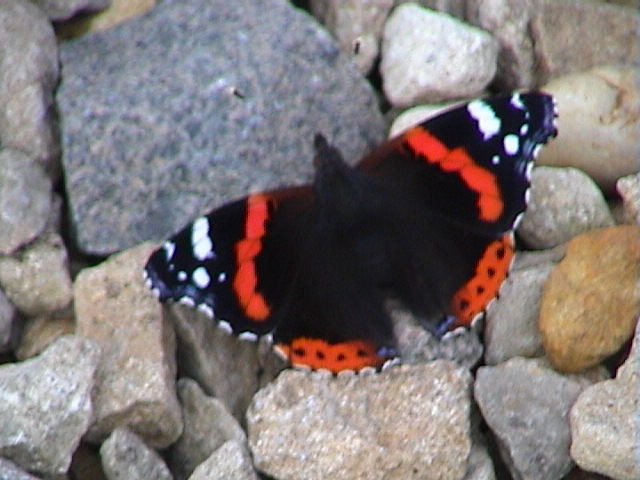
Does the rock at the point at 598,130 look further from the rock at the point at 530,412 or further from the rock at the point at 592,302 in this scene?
the rock at the point at 530,412

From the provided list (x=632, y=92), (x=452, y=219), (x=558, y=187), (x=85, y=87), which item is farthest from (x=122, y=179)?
(x=632, y=92)

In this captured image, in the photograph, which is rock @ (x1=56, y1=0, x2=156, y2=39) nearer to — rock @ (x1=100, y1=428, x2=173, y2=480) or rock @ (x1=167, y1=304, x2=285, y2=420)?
rock @ (x1=167, y1=304, x2=285, y2=420)

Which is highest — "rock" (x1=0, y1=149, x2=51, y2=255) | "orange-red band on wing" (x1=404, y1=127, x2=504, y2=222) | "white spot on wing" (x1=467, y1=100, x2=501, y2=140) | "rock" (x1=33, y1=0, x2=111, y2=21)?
"white spot on wing" (x1=467, y1=100, x2=501, y2=140)

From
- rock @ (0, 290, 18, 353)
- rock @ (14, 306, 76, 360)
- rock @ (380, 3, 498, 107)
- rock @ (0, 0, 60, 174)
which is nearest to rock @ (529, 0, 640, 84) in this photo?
rock @ (380, 3, 498, 107)

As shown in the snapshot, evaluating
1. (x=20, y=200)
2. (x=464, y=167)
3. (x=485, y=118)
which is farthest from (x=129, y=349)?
(x=485, y=118)

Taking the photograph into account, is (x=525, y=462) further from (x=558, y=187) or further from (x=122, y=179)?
(x=122, y=179)
